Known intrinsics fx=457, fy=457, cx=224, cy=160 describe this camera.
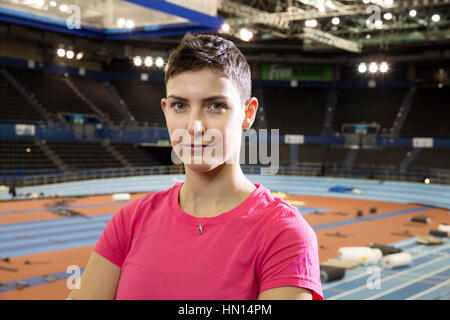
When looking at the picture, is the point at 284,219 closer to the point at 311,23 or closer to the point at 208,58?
the point at 208,58

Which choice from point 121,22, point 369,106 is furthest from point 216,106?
point 369,106

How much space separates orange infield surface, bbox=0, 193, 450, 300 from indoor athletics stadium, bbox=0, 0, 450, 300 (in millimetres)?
62

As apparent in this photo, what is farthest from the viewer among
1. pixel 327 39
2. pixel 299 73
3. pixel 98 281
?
pixel 299 73

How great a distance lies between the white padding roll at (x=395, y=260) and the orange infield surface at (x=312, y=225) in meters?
1.13

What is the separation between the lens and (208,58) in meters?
1.30

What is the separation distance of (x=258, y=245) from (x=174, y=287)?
253 millimetres

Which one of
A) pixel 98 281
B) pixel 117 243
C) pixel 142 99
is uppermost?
pixel 142 99

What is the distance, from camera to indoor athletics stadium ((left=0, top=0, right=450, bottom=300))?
132 centimetres

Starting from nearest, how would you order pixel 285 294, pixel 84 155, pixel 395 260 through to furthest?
pixel 285 294, pixel 395 260, pixel 84 155

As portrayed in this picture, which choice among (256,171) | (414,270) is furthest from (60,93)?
(414,270)

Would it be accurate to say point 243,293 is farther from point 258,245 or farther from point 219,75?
point 219,75

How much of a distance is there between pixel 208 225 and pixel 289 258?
0.26m

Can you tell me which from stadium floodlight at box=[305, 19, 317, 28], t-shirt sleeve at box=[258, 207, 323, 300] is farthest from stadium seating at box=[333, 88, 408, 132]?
t-shirt sleeve at box=[258, 207, 323, 300]
